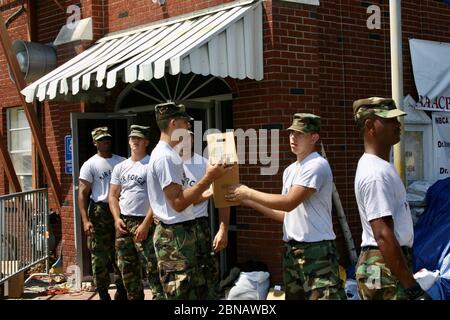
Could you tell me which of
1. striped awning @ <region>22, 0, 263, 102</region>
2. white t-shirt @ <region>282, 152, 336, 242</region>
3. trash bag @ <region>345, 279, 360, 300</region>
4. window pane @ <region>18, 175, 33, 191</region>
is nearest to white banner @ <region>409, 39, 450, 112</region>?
striped awning @ <region>22, 0, 263, 102</region>

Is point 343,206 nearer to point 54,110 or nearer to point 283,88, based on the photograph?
point 283,88

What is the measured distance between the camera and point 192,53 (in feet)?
20.5

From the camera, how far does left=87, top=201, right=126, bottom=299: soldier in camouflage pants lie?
23.6 ft

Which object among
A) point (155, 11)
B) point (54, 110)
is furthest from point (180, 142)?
point (54, 110)

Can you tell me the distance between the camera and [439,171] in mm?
7996

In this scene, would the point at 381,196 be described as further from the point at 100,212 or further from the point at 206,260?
the point at 100,212

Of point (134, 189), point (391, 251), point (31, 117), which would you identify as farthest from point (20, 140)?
point (391, 251)

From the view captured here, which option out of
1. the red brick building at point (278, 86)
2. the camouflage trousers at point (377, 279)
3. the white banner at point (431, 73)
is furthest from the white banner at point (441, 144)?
the camouflage trousers at point (377, 279)

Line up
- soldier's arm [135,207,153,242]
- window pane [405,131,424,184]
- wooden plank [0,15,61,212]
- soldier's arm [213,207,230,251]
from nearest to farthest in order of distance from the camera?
soldier's arm [213,207,230,251] → soldier's arm [135,207,153,242] → window pane [405,131,424,184] → wooden plank [0,15,61,212]

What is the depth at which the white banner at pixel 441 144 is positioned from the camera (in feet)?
26.1

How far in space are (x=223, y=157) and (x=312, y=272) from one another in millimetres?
967

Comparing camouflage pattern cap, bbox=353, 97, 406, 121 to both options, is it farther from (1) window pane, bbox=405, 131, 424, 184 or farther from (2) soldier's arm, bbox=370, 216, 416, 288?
(1) window pane, bbox=405, 131, 424, 184

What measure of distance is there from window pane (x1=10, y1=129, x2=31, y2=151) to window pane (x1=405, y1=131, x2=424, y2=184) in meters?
6.22

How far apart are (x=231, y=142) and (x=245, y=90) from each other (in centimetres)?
271
